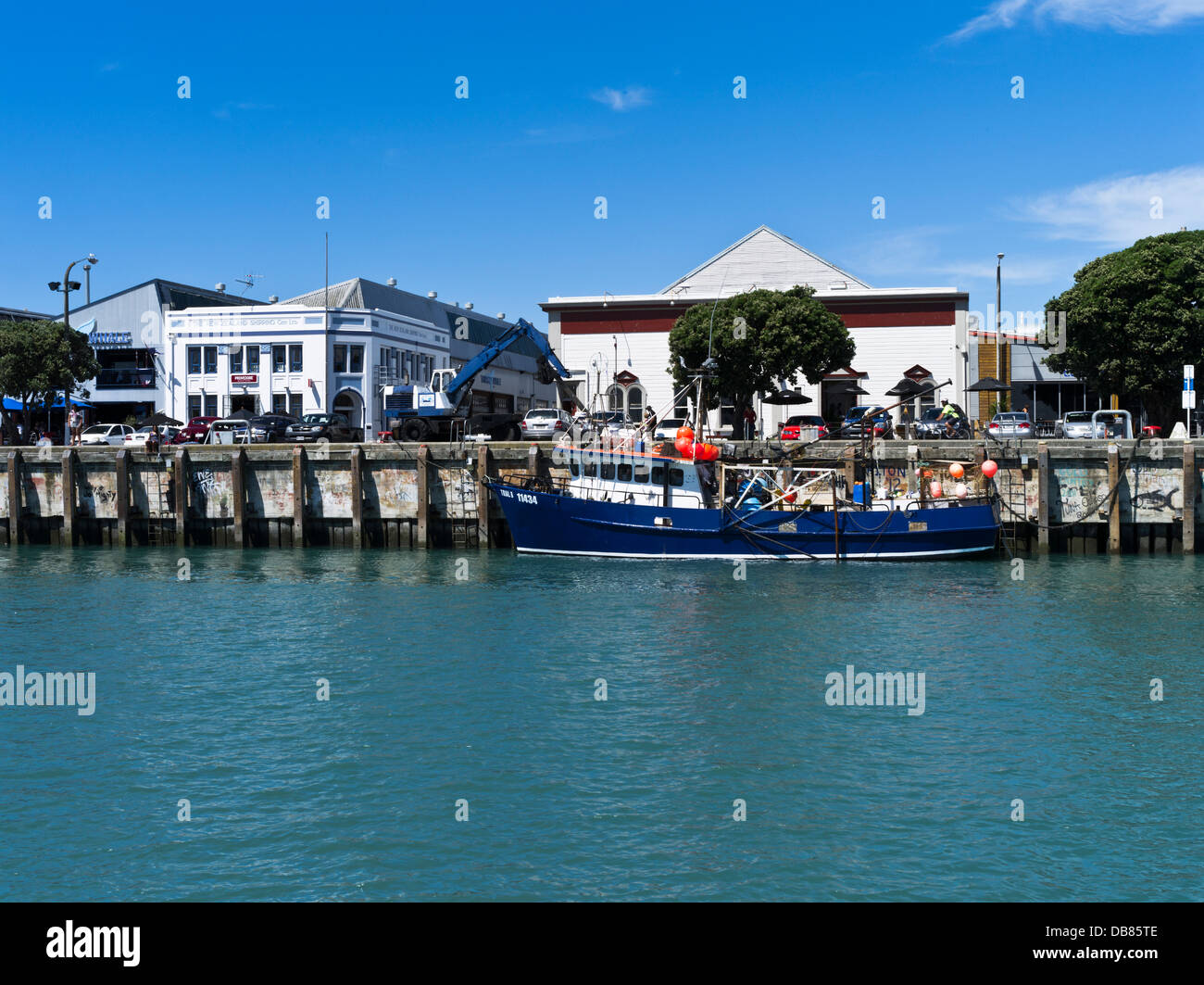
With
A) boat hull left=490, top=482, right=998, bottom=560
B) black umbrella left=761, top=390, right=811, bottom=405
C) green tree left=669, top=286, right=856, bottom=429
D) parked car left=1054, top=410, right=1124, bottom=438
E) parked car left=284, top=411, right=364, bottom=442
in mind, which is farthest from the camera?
black umbrella left=761, top=390, right=811, bottom=405

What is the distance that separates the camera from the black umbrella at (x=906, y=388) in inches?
2537

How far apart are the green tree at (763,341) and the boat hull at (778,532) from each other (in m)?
21.1

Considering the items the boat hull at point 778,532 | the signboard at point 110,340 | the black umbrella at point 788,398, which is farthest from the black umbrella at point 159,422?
the black umbrella at point 788,398

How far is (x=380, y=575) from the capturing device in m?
34.3

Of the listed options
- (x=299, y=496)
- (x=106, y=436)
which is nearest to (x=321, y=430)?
(x=299, y=496)

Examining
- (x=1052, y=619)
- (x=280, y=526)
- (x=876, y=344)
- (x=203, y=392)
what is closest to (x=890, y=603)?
(x=1052, y=619)

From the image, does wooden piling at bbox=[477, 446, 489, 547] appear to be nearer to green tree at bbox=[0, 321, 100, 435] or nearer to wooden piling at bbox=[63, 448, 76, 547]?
wooden piling at bbox=[63, 448, 76, 547]

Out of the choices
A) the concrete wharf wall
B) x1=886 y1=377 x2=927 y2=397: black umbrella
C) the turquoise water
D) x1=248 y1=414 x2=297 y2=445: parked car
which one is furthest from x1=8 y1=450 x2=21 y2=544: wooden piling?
x1=886 y1=377 x2=927 y2=397: black umbrella

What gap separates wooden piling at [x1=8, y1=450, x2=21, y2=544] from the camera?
→ 4400 centimetres

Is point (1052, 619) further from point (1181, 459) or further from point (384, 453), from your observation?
point (384, 453)

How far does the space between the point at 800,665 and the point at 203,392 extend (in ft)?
195

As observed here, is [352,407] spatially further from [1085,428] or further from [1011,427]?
[1085,428]

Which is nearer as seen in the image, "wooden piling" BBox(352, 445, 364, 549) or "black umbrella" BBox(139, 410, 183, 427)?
"wooden piling" BBox(352, 445, 364, 549)

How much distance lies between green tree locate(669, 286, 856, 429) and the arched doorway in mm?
22245
